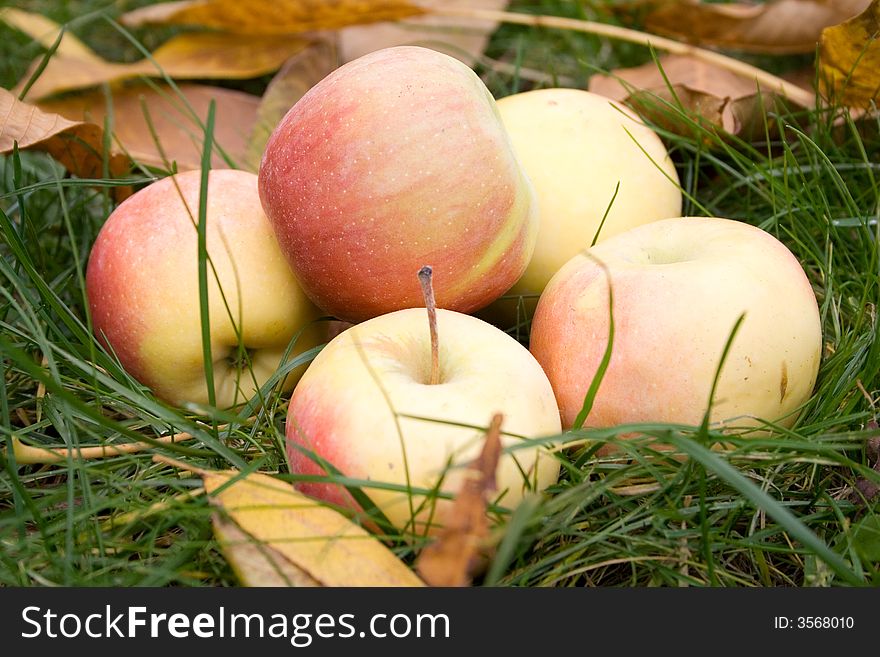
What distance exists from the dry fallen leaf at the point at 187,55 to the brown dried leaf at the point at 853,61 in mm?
1163

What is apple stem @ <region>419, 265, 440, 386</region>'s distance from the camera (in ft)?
3.14

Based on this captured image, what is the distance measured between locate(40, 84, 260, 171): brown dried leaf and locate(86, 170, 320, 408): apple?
19.1 inches

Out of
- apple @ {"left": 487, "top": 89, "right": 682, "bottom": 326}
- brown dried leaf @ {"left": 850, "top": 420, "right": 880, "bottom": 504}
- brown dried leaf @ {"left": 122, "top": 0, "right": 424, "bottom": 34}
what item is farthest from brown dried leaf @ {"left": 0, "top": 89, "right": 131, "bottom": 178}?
brown dried leaf @ {"left": 850, "top": 420, "right": 880, "bottom": 504}

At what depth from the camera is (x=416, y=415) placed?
92cm

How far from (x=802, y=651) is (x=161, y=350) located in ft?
2.85

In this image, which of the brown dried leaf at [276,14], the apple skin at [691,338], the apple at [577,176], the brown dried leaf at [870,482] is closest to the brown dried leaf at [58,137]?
the brown dried leaf at [276,14]

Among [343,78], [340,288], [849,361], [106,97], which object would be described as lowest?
[849,361]

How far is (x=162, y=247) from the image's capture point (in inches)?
47.8

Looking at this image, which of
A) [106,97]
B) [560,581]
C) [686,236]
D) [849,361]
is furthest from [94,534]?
[106,97]

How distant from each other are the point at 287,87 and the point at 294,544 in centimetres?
129

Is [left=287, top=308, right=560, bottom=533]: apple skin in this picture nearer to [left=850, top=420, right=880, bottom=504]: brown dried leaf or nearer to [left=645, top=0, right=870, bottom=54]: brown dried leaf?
[left=850, top=420, right=880, bottom=504]: brown dried leaf

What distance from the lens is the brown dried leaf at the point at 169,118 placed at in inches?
69.6

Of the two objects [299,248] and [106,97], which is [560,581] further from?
[106,97]

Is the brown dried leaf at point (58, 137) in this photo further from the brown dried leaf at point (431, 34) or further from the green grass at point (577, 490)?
the brown dried leaf at point (431, 34)
